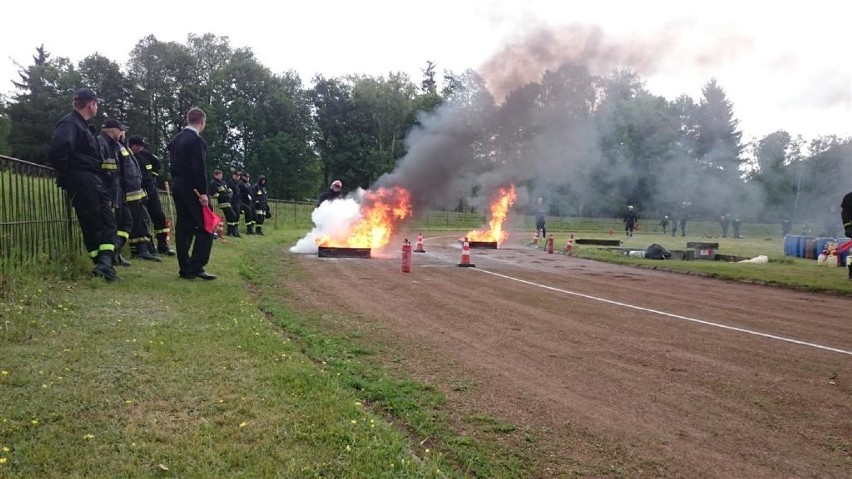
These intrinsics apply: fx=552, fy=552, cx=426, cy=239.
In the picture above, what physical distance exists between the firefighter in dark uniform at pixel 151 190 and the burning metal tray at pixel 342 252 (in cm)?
460

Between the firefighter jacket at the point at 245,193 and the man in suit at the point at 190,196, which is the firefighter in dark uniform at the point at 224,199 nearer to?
the firefighter jacket at the point at 245,193

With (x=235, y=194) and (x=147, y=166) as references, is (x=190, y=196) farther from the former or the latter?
(x=235, y=194)

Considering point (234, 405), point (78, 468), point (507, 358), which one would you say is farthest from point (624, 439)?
point (78, 468)

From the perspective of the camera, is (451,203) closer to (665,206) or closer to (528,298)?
(528,298)

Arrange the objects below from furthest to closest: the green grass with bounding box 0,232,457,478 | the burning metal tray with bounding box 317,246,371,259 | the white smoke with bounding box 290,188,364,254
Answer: the white smoke with bounding box 290,188,364,254 < the burning metal tray with bounding box 317,246,371,259 < the green grass with bounding box 0,232,457,478

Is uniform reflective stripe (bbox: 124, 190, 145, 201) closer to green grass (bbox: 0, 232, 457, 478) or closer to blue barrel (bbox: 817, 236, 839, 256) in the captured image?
green grass (bbox: 0, 232, 457, 478)

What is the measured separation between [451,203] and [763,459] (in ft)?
64.9

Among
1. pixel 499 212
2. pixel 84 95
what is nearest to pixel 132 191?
pixel 84 95

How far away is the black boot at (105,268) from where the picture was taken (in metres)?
7.51

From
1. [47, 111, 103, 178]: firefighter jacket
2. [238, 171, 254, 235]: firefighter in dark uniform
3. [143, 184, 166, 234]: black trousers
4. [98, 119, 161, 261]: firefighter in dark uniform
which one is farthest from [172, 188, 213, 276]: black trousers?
[238, 171, 254, 235]: firefighter in dark uniform

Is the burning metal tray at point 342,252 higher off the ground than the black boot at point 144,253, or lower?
lower

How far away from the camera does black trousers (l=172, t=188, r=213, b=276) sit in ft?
28.5

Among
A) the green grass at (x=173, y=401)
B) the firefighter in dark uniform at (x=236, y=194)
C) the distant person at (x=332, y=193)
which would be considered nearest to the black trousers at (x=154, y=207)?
the green grass at (x=173, y=401)

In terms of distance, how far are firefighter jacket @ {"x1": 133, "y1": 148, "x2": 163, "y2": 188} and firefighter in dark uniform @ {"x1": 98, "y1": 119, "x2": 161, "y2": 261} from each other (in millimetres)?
1087
